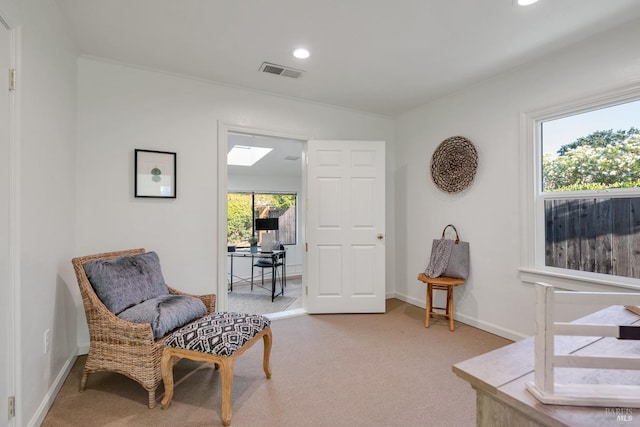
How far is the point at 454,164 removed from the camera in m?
3.42

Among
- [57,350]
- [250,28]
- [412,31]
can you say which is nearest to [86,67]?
[250,28]

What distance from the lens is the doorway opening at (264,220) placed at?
16.5 ft

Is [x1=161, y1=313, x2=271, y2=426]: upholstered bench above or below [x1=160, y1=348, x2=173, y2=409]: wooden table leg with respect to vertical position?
above

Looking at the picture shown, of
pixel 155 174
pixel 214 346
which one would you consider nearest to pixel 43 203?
pixel 155 174

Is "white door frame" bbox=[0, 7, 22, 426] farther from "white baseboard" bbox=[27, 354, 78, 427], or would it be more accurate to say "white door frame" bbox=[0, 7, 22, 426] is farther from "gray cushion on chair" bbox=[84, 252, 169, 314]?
"gray cushion on chair" bbox=[84, 252, 169, 314]

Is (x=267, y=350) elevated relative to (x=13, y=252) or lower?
lower

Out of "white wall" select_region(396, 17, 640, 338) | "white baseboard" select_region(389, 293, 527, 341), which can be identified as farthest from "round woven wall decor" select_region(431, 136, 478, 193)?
"white baseboard" select_region(389, 293, 527, 341)

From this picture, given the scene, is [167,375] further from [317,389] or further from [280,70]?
[280,70]

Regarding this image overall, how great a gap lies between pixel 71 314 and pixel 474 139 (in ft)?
12.8

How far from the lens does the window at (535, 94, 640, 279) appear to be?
7.48 ft

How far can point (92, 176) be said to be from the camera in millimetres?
2656

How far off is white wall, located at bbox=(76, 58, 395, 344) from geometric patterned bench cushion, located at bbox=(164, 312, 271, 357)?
1.15 m

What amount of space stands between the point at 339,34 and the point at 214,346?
226 centimetres

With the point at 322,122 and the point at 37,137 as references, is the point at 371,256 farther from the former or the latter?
the point at 37,137
